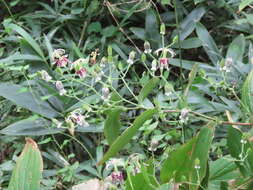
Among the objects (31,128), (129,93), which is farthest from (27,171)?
(129,93)

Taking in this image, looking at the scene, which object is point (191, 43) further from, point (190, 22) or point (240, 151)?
point (240, 151)

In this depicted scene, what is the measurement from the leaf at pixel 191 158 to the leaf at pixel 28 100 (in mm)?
869

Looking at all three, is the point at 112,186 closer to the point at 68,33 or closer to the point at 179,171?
the point at 179,171

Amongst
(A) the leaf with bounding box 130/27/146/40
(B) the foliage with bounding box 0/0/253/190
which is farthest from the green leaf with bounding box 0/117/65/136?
(A) the leaf with bounding box 130/27/146/40

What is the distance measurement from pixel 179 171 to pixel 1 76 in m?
1.35

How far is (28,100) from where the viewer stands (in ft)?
5.95

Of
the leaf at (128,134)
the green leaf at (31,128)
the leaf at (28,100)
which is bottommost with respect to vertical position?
the green leaf at (31,128)

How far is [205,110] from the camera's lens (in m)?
1.67

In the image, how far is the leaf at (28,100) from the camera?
1.79 metres

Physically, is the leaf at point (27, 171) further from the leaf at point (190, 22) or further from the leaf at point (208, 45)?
the leaf at point (190, 22)

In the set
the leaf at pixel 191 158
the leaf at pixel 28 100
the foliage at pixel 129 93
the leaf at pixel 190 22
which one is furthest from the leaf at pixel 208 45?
the leaf at pixel 191 158

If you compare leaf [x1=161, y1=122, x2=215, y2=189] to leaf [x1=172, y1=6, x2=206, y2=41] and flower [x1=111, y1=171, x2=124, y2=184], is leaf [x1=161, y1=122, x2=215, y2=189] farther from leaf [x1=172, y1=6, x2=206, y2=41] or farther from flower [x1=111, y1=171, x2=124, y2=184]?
leaf [x1=172, y1=6, x2=206, y2=41]

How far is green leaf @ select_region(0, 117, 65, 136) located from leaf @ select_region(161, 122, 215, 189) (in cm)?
82

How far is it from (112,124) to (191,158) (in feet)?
0.82
